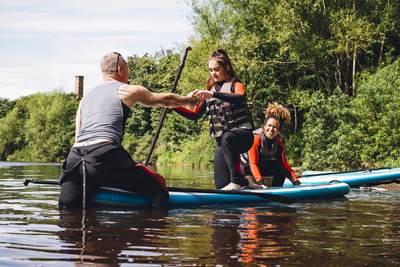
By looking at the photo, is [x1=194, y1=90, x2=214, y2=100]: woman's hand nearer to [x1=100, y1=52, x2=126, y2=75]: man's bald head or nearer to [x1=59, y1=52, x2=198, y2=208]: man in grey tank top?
[x1=59, y1=52, x2=198, y2=208]: man in grey tank top

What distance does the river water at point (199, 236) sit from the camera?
3893 mm

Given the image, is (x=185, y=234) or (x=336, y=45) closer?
(x=185, y=234)

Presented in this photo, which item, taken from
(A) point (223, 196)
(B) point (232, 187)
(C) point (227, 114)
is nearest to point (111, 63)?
(C) point (227, 114)

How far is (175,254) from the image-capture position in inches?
160

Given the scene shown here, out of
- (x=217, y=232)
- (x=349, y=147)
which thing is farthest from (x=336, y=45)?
(x=217, y=232)

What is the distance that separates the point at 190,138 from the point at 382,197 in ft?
122

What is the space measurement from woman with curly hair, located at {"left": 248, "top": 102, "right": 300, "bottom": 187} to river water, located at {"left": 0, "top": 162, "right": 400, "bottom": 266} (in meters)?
1.67

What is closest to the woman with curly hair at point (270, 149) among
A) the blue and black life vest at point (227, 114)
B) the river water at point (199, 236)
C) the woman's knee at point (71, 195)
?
the blue and black life vest at point (227, 114)

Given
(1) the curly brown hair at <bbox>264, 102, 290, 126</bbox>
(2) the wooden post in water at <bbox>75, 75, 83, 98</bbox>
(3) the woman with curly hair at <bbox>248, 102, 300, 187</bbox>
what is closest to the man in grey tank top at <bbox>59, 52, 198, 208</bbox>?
(3) the woman with curly hair at <bbox>248, 102, 300, 187</bbox>

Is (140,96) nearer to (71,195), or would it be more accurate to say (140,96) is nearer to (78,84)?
(71,195)

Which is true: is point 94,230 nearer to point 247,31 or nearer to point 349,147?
point 349,147

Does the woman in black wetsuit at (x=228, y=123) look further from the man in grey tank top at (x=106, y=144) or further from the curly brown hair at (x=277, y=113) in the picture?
the man in grey tank top at (x=106, y=144)

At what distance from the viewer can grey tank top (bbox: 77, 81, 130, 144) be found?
20.6 feet

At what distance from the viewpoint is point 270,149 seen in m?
9.28
